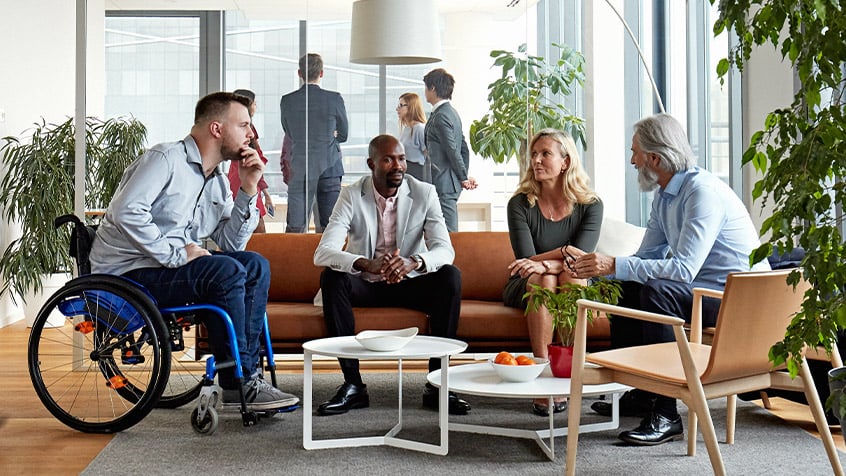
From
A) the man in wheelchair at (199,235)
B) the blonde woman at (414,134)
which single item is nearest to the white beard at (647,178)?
the man in wheelchair at (199,235)

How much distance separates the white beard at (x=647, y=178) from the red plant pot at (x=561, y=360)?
0.88m

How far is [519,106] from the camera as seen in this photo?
515 cm

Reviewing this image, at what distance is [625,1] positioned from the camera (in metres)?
6.03

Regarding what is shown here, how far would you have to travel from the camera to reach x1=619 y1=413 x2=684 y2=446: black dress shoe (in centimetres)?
323

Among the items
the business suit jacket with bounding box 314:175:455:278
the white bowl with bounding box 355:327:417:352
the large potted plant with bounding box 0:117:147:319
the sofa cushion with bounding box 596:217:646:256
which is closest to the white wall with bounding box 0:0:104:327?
the large potted plant with bounding box 0:117:147:319

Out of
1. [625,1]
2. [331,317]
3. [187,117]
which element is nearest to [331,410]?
[331,317]

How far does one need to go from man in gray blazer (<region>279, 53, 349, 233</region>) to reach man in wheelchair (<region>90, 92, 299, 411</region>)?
1.39 meters

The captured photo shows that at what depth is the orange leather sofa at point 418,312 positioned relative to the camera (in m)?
3.91

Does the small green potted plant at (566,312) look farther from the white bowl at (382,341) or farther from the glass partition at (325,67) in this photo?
the glass partition at (325,67)

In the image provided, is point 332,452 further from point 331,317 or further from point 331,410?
point 331,317

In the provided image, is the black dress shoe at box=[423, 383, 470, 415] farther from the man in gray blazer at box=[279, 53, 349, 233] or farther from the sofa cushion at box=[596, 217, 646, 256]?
the man in gray blazer at box=[279, 53, 349, 233]

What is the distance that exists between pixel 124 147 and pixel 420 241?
2.17 metres

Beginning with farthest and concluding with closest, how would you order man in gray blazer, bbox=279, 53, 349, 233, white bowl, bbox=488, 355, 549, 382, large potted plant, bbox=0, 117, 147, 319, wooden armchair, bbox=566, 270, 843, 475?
large potted plant, bbox=0, 117, 147, 319 < man in gray blazer, bbox=279, 53, 349, 233 < white bowl, bbox=488, 355, 549, 382 < wooden armchair, bbox=566, 270, 843, 475

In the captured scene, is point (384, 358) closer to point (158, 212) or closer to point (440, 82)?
point (158, 212)
